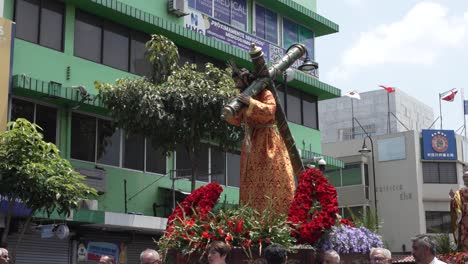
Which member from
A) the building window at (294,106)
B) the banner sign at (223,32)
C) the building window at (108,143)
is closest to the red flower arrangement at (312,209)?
the building window at (108,143)

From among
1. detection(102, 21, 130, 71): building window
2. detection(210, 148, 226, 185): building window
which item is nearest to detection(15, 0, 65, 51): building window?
detection(102, 21, 130, 71): building window

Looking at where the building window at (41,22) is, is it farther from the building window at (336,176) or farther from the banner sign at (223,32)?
the building window at (336,176)

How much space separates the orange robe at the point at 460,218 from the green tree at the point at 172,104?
26.7ft

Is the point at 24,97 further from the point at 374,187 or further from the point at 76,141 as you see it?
the point at 374,187

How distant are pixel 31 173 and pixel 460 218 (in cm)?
790

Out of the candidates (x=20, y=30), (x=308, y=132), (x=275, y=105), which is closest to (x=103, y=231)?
(x=20, y=30)

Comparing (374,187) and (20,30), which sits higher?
(20,30)

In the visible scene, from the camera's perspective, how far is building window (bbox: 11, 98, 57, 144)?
1830 cm

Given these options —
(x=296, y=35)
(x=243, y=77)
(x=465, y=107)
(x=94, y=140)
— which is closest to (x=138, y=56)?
(x=94, y=140)

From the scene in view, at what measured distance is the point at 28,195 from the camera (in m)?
13.5

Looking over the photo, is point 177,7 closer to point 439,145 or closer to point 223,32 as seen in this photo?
point 223,32

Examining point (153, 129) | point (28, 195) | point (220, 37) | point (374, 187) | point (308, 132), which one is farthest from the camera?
point (374, 187)

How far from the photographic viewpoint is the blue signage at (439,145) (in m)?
39.7

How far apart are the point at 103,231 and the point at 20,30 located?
21.2ft
